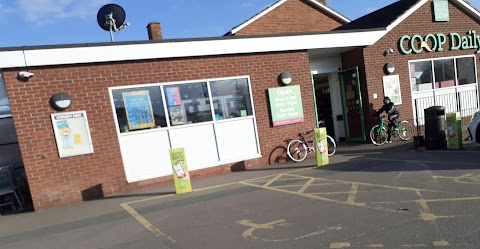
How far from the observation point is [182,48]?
27.5ft

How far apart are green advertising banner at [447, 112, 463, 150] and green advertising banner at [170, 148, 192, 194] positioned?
687cm

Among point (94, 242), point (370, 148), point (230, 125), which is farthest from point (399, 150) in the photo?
point (94, 242)

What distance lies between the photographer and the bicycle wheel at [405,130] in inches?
434

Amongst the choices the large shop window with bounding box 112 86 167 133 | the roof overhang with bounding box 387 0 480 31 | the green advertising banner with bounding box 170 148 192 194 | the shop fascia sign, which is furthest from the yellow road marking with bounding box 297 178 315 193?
the shop fascia sign

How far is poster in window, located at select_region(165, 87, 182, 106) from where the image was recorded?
8.44 meters

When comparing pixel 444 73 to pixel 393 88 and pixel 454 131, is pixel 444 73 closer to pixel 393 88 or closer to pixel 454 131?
pixel 393 88

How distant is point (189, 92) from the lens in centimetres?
872

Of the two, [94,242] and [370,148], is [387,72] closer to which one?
[370,148]

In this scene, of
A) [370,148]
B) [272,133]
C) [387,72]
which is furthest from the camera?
[387,72]

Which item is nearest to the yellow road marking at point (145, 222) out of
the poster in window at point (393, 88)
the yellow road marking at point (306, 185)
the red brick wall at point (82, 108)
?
the red brick wall at point (82, 108)

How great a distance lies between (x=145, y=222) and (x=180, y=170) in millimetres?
1707

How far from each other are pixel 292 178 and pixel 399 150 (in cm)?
392

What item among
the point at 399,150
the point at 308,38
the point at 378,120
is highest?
the point at 308,38

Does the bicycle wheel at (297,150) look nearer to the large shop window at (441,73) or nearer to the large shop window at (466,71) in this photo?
the large shop window at (441,73)
